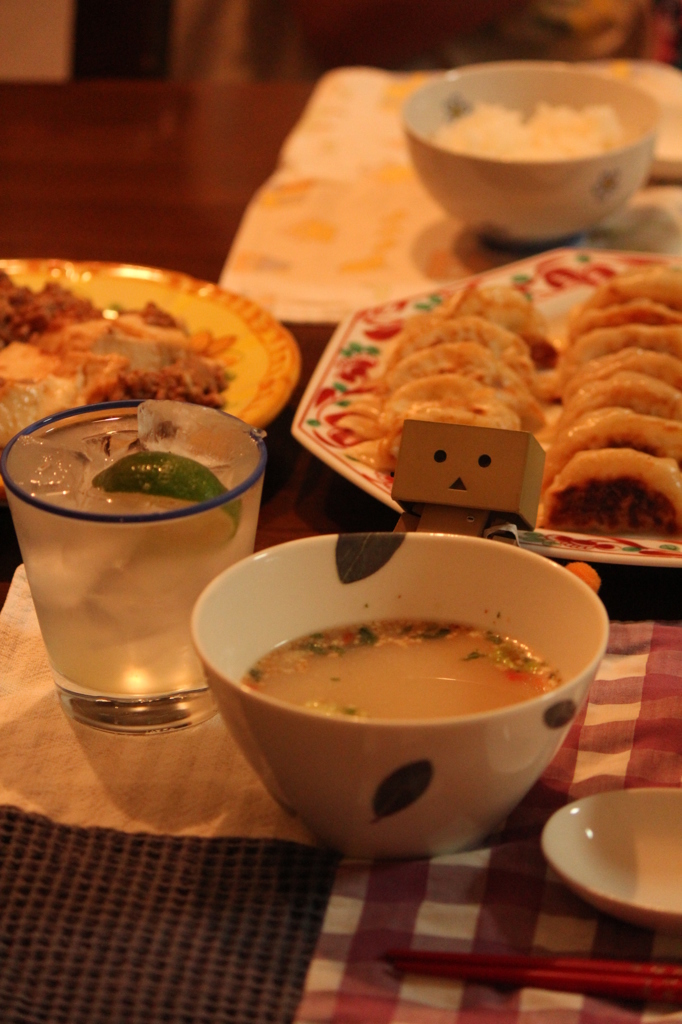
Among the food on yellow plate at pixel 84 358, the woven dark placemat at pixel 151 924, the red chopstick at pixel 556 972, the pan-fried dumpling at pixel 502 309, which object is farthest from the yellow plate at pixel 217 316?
the red chopstick at pixel 556 972

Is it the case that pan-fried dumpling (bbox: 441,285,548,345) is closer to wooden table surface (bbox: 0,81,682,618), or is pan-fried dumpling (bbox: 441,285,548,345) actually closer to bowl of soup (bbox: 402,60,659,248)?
wooden table surface (bbox: 0,81,682,618)

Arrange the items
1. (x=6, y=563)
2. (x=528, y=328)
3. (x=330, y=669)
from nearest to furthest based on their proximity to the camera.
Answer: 1. (x=330, y=669)
2. (x=6, y=563)
3. (x=528, y=328)

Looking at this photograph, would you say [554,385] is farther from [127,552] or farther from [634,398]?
[127,552]

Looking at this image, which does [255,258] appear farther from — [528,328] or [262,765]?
[262,765]

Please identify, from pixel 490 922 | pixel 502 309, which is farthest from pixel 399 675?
pixel 502 309

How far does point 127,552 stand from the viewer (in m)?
0.78

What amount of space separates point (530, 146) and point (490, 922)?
1644mm

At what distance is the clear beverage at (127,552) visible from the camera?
2.57 feet

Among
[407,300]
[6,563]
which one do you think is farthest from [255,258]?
[6,563]

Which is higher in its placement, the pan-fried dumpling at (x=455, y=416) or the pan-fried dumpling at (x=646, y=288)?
the pan-fried dumpling at (x=646, y=288)

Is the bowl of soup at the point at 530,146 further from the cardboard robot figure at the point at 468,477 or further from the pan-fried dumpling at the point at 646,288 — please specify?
the cardboard robot figure at the point at 468,477

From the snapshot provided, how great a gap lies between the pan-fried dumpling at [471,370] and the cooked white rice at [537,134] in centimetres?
70

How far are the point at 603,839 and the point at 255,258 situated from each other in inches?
56.8

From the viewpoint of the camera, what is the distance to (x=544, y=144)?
1.96 meters
